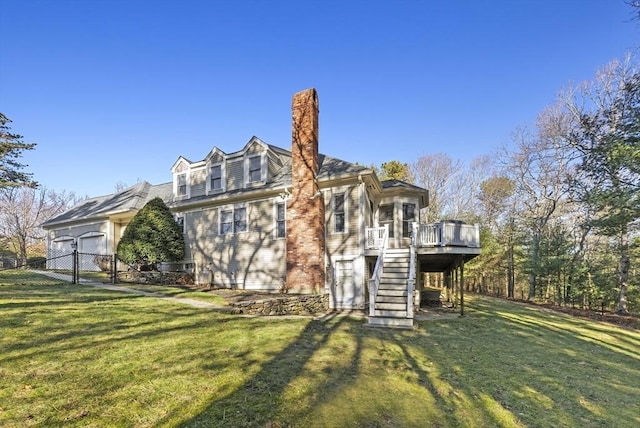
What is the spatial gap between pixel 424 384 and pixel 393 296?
4986mm

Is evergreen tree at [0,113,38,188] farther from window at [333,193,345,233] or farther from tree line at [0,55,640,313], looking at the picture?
window at [333,193,345,233]

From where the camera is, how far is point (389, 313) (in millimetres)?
9531

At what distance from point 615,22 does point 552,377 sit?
45.1ft

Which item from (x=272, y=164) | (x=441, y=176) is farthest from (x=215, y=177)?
(x=441, y=176)

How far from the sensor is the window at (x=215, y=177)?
16.1m

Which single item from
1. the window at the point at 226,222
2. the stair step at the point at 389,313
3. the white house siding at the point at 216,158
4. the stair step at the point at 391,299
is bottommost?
the stair step at the point at 389,313

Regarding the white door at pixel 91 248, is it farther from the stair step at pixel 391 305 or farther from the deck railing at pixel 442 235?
the stair step at pixel 391 305

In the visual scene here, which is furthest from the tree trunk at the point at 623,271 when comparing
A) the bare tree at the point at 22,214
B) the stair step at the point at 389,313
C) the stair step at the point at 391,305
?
the bare tree at the point at 22,214

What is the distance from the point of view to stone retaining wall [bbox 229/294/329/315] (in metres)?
9.89

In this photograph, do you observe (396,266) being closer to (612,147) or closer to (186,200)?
(612,147)

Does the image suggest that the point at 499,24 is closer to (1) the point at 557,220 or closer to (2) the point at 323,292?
(2) the point at 323,292

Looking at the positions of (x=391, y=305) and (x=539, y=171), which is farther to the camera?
(x=539, y=171)

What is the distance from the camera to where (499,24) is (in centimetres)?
1398

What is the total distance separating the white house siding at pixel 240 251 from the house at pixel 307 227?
45 mm
